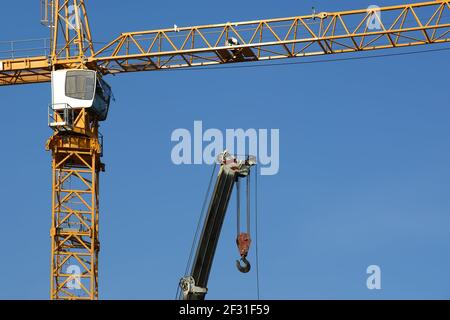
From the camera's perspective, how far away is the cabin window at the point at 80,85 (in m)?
125

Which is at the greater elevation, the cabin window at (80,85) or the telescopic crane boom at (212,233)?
the cabin window at (80,85)

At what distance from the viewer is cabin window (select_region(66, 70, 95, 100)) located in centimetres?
12538

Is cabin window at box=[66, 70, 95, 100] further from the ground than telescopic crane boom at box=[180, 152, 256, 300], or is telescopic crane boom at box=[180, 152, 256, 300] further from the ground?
cabin window at box=[66, 70, 95, 100]

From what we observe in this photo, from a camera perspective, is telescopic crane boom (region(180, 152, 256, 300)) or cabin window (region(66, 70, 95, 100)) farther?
cabin window (region(66, 70, 95, 100))

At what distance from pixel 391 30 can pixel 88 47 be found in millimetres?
24749

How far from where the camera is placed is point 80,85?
412ft

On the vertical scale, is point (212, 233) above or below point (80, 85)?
below

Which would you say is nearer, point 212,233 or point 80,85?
point 212,233

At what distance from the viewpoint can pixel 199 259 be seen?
→ 290 feet

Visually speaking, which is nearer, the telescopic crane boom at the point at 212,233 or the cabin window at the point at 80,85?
the telescopic crane boom at the point at 212,233
